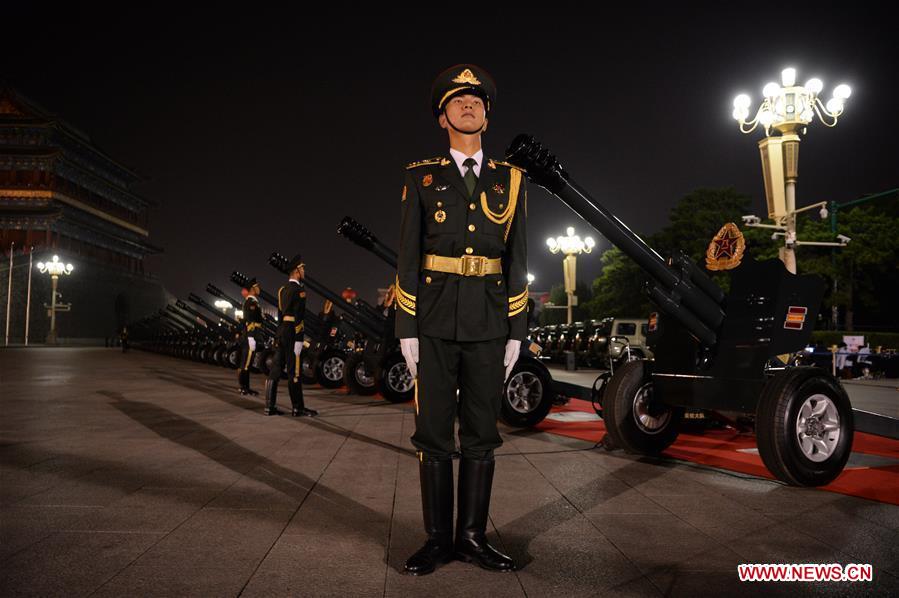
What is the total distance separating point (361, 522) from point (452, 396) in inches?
43.2

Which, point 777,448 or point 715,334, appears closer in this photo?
point 777,448

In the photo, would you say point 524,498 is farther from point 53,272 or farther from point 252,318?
→ point 53,272

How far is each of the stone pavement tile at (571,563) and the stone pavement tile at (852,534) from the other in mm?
1229

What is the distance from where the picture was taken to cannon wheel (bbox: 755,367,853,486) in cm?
504

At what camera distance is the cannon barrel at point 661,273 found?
19.5ft

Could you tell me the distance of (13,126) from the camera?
65250 mm

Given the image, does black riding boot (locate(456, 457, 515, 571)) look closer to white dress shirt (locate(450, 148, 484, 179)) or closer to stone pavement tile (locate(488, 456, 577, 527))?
stone pavement tile (locate(488, 456, 577, 527))

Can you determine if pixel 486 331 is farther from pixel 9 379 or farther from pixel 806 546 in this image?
pixel 9 379

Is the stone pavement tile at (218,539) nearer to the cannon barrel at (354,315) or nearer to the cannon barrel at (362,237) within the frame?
the cannon barrel at (362,237)

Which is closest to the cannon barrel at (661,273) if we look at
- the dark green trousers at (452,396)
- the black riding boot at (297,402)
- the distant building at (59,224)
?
the dark green trousers at (452,396)

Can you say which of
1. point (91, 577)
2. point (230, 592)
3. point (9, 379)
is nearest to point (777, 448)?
point (230, 592)

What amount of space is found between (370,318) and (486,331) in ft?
34.0

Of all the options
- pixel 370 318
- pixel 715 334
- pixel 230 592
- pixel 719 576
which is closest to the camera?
pixel 230 592

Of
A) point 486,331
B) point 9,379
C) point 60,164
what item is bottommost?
point 9,379
